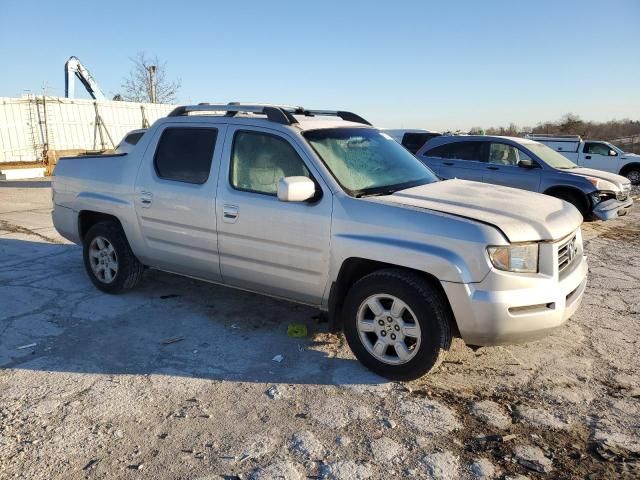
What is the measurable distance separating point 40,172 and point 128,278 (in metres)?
14.6

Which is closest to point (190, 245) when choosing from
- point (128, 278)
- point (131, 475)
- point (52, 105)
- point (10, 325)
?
point (128, 278)

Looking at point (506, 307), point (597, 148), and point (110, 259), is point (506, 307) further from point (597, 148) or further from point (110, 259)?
point (597, 148)

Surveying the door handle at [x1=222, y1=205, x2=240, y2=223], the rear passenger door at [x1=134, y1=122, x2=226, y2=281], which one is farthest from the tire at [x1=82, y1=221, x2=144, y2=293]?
the door handle at [x1=222, y1=205, x2=240, y2=223]

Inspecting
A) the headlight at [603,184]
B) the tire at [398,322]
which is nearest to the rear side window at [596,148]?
the headlight at [603,184]

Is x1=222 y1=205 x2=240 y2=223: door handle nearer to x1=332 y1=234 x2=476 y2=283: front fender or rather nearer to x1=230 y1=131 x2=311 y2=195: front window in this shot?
x1=230 y1=131 x2=311 y2=195: front window

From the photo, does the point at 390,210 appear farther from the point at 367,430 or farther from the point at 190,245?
the point at 190,245

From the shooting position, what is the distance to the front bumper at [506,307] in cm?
330

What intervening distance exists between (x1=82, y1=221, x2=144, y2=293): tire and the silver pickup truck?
0.06 ft

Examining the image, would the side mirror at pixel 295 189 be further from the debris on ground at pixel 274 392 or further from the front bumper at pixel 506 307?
the debris on ground at pixel 274 392

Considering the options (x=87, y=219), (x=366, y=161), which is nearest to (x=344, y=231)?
(x=366, y=161)

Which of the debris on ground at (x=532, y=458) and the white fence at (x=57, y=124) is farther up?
the white fence at (x=57, y=124)

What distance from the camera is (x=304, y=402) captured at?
3.43 meters

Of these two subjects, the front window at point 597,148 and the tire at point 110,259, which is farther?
the front window at point 597,148

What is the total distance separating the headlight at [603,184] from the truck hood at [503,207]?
19.4 ft
